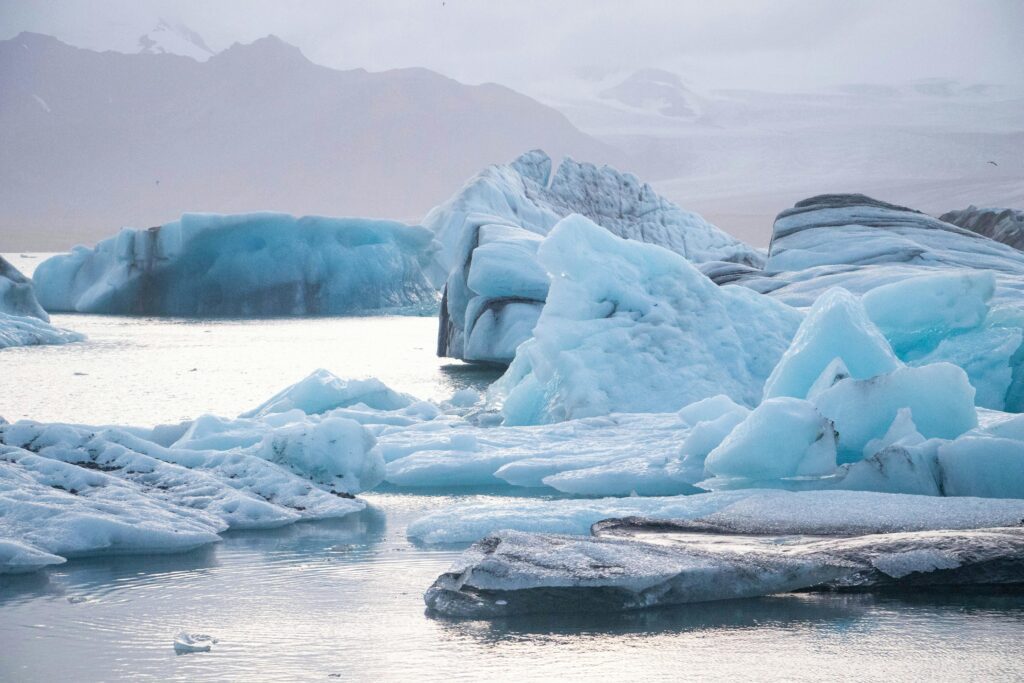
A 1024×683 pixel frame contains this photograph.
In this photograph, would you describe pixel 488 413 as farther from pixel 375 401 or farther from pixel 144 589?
pixel 144 589

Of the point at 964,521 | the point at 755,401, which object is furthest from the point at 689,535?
the point at 755,401

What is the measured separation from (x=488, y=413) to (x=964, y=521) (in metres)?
5.13

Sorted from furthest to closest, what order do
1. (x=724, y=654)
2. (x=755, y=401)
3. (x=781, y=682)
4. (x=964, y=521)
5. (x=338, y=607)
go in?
1. (x=755, y=401)
2. (x=964, y=521)
3. (x=338, y=607)
4. (x=724, y=654)
5. (x=781, y=682)

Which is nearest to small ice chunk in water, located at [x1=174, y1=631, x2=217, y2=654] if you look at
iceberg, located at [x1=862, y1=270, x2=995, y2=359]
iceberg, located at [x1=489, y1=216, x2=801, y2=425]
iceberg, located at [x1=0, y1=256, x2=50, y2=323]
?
iceberg, located at [x1=489, y1=216, x2=801, y2=425]

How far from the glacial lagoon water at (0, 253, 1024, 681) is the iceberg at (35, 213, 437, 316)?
1915 centimetres

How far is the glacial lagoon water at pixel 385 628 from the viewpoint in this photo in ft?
10.9

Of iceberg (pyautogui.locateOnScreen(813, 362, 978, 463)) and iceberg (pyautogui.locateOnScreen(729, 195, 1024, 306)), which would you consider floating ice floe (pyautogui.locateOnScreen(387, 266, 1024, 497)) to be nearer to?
iceberg (pyautogui.locateOnScreen(813, 362, 978, 463))

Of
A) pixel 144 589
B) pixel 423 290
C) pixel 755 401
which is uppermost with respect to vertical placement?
pixel 423 290

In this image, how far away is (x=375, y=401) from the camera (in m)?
9.22

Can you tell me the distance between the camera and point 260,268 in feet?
81.8

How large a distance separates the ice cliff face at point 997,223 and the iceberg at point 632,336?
10.4 meters

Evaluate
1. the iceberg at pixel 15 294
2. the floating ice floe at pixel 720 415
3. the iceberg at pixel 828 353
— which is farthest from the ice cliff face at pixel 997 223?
the iceberg at pixel 15 294

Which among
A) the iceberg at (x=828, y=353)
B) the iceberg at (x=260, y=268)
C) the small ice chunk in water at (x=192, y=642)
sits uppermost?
the iceberg at (x=260, y=268)

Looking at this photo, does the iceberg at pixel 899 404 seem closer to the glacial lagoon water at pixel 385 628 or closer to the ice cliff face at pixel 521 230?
the glacial lagoon water at pixel 385 628
